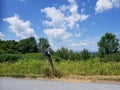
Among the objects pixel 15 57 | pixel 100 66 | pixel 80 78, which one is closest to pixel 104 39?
pixel 15 57

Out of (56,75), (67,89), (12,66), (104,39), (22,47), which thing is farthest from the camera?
(104,39)

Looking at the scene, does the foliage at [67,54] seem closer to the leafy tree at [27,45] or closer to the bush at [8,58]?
the leafy tree at [27,45]

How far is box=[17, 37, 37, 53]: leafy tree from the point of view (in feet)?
70.8

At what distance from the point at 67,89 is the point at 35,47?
52.6 ft

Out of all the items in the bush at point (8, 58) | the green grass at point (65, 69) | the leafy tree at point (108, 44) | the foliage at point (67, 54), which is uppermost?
the leafy tree at point (108, 44)

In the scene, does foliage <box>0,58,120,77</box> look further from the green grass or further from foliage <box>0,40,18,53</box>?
foliage <box>0,40,18,53</box>

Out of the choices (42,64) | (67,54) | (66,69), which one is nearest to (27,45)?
(67,54)

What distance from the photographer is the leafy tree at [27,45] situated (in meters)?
21.6

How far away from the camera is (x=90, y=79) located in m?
8.66

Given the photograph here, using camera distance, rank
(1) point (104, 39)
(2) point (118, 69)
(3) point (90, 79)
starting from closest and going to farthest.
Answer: (3) point (90, 79) → (2) point (118, 69) → (1) point (104, 39)

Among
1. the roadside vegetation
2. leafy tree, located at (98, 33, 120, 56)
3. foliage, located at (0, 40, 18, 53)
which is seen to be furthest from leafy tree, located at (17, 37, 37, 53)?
leafy tree, located at (98, 33, 120, 56)

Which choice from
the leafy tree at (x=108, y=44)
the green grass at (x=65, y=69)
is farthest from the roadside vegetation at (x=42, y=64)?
the leafy tree at (x=108, y=44)

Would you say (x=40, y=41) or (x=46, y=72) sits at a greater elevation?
(x=40, y=41)

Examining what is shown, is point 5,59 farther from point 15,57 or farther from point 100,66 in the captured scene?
point 100,66
